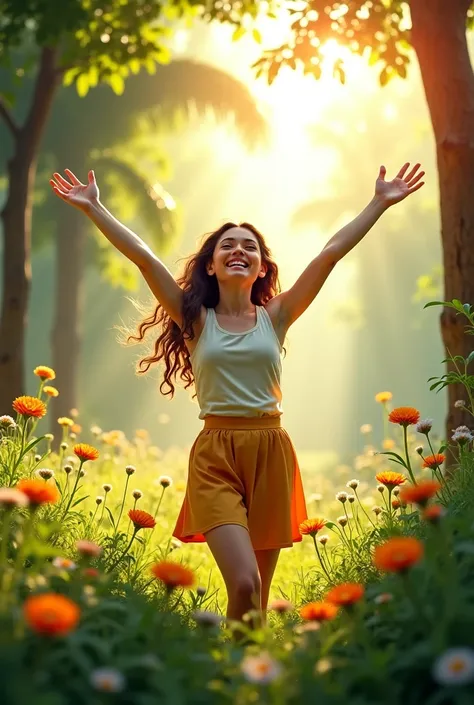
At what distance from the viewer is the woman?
3.27m

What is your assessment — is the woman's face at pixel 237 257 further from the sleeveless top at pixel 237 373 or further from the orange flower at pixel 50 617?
the orange flower at pixel 50 617

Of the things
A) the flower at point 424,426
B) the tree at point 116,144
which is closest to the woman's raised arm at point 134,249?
the flower at point 424,426

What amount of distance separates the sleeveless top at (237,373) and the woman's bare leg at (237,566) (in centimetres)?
51

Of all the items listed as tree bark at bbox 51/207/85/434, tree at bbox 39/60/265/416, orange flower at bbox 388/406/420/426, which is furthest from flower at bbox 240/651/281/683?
tree at bbox 39/60/265/416

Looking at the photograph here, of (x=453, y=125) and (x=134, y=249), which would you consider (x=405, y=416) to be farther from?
(x=453, y=125)

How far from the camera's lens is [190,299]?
12.4ft

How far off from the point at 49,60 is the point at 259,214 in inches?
1631

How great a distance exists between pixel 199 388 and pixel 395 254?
30198 millimetres

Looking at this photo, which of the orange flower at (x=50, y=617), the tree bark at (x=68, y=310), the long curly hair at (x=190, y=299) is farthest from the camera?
the tree bark at (x=68, y=310)

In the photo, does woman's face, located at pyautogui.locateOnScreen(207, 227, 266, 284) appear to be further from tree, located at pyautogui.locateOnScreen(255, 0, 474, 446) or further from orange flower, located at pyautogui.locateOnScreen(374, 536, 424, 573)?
orange flower, located at pyautogui.locateOnScreen(374, 536, 424, 573)

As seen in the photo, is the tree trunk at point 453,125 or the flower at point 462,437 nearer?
the flower at point 462,437

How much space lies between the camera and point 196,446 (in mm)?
3500

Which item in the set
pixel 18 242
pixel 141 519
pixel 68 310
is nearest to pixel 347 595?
pixel 141 519

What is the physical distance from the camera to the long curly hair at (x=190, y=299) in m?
3.94
